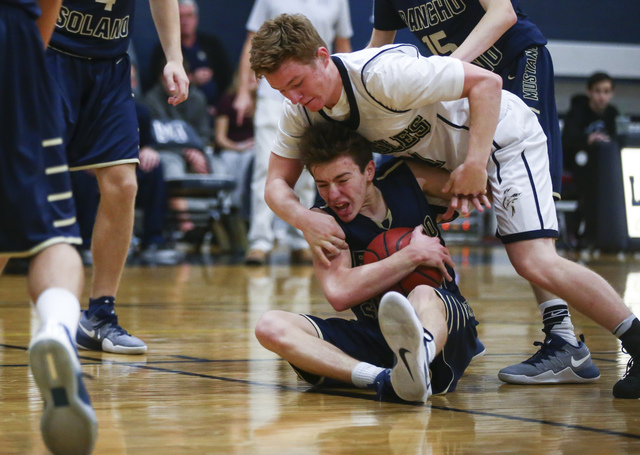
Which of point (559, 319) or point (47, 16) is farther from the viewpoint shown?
point (559, 319)

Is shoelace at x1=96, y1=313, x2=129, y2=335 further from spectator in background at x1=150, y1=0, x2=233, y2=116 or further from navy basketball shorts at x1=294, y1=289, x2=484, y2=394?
spectator in background at x1=150, y1=0, x2=233, y2=116

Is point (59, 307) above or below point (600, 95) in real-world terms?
below

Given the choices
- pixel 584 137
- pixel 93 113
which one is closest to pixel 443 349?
pixel 93 113

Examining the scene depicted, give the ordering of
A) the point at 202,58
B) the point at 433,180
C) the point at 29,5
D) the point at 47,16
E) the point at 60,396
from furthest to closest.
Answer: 1. the point at 202,58
2. the point at 433,180
3. the point at 47,16
4. the point at 29,5
5. the point at 60,396

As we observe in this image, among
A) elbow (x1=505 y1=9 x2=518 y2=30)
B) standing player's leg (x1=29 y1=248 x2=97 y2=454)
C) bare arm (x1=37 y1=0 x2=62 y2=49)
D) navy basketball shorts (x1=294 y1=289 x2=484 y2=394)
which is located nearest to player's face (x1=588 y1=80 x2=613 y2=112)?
elbow (x1=505 y1=9 x2=518 y2=30)

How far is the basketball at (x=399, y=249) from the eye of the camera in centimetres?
249

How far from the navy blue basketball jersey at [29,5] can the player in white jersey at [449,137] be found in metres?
0.71

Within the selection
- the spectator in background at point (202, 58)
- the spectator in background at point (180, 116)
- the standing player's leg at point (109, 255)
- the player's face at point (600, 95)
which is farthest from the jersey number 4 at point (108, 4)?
the player's face at point (600, 95)

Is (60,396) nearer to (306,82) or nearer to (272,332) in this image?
(272,332)

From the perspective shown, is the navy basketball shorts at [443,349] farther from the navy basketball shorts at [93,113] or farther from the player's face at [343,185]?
the navy basketball shorts at [93,113]

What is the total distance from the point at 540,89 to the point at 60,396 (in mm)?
1951

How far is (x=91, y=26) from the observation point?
3018 millimetres

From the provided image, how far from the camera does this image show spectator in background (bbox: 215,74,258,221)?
842 centimetres

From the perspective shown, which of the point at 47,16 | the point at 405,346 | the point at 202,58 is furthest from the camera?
the point at 202,58
